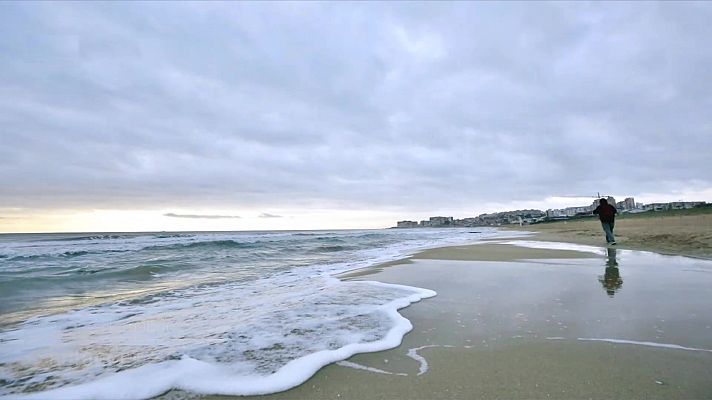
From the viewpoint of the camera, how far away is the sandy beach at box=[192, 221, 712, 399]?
2678 millimetres

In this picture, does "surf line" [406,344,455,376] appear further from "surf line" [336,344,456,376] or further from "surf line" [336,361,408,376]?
"surf line" [336,361,408,376]

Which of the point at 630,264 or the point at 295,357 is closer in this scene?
the point at 295,357

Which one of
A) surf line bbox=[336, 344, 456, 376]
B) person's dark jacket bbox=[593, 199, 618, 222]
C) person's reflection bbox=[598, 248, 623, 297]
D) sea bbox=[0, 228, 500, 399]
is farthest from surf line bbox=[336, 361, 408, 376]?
person's dark jacket bbox=[593, 199, 618, 222]

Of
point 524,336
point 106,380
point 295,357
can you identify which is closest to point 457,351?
point 524,336

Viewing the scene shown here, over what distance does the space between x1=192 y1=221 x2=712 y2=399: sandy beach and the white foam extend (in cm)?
37

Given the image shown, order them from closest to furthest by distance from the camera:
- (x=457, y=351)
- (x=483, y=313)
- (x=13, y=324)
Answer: (x=457, y=351) < (x=483, y=313) < (x=13, y=324)

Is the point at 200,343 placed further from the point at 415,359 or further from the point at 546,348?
the point at 546,348

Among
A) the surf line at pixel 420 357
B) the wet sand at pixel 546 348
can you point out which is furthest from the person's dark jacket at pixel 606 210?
the surf line at pixel 420 357

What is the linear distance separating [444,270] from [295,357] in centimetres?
654

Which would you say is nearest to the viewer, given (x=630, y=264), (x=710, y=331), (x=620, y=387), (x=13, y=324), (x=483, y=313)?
(x=620, y=387)

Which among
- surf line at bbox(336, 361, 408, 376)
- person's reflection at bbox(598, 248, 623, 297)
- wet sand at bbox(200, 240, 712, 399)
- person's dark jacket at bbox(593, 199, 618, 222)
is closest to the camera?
wet sand at bbox(200, 240, 712, 399)

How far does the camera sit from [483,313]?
4.87 meters

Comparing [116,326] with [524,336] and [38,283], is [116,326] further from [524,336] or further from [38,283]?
[38,283]

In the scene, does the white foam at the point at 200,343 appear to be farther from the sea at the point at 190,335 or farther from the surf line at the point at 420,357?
the surf line at the point at 420,357
